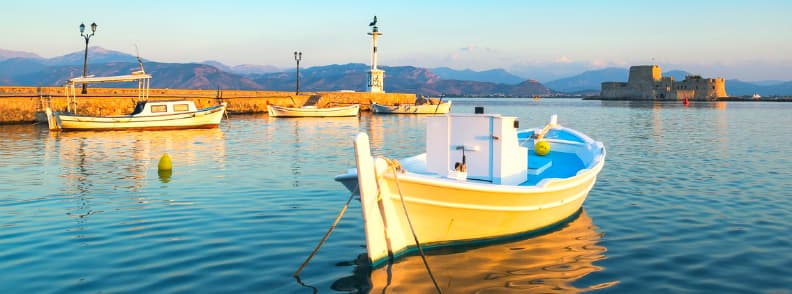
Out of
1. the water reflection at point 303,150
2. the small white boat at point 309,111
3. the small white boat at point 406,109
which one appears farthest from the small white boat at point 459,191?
the small white boat at point 406,109

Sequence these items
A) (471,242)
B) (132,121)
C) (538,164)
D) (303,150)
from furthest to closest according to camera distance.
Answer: (132,121), (303,150), (538,164), (471,242)

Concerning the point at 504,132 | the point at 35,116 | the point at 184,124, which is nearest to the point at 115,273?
the point at 504,132

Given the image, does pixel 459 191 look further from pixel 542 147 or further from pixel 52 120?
pixel 52 120

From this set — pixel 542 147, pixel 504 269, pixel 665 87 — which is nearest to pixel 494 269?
pixel 504 269

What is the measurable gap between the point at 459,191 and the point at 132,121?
1246 inches

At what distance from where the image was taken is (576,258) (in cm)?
876

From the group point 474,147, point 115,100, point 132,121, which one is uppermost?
point 115,100

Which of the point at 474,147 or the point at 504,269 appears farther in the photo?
the point at 474,147

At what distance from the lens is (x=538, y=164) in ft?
42.6

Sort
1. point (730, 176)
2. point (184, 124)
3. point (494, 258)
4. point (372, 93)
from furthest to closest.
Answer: point (372, 93) → point (184, 124) → point (730, 176) → point (494, 258)

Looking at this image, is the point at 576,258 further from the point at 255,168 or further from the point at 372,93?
the point at 372,93

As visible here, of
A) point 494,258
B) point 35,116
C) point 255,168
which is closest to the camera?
point 494,258

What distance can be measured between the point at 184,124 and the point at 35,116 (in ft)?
42.0

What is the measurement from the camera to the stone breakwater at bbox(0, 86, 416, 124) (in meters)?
40.3
